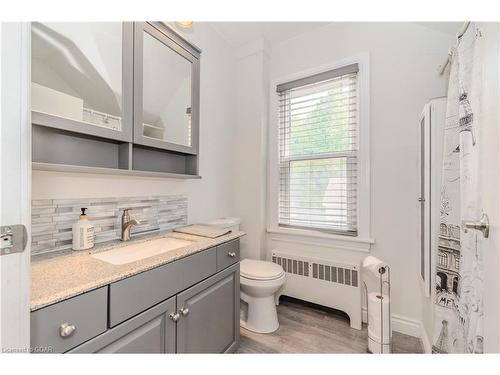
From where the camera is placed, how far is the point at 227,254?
4.59 feet

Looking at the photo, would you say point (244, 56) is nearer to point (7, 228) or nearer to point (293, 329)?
point (7, 228)

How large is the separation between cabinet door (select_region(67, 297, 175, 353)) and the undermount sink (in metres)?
0.32

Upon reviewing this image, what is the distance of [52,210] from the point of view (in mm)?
1088

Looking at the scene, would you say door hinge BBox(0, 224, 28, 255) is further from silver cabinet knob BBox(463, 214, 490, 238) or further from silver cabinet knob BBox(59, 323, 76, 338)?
silver cabinet knob BBox(463, 214, 490, 238)

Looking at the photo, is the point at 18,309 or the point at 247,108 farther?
the point at 247,108

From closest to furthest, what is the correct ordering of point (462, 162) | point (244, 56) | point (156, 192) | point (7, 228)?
point (7, 228) → point (462, 162) → point (156, 192) → point (244, 56)

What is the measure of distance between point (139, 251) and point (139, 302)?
473mm

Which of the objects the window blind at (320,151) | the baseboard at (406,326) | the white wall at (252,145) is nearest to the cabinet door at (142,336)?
the white wall at (252,145)

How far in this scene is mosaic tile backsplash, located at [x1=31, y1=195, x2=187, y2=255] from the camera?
3.44 ft

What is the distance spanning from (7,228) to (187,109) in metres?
1.38

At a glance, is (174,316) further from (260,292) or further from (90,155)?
(90,155)

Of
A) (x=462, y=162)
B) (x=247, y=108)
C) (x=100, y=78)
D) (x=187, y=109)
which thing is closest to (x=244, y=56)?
(x=247, y=108)

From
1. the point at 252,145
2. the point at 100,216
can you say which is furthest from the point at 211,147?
the point at 100,216

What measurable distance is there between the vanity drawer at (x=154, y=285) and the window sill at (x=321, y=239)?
1.09 meters
